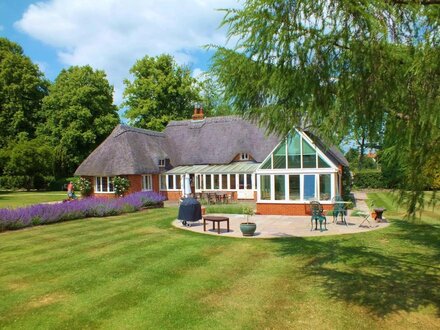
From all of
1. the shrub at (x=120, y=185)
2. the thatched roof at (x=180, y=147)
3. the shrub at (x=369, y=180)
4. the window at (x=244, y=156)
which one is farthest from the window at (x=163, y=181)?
the shrub at (x=369, y=180)

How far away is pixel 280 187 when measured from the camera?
2062cm

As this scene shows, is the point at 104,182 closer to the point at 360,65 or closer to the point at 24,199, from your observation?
the point at 24,199

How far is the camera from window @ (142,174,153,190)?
31.5 metres

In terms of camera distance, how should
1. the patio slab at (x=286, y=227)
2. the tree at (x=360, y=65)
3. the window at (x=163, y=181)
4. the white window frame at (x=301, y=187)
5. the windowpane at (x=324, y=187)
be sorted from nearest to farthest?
the tree at (x=360, y=65) → the patio slab at (x=286, y=227) → the white window frame at (x=301, y=187) → the windowpane at (x=324, y=187) → the window at (x=163, y=181)

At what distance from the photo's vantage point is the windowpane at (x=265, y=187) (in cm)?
2088

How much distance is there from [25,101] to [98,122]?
38.8 ft

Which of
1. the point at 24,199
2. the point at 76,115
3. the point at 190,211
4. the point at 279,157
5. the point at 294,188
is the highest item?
the point at 76,115

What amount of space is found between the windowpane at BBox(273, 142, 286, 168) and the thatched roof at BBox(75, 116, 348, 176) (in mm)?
9637

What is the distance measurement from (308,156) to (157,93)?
29850 mm

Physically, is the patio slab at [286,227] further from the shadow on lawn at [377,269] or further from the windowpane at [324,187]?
the windowpane at [324,187]

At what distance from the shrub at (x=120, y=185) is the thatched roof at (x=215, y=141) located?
6119 millimetres

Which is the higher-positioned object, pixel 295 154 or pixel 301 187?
pixel 295 154

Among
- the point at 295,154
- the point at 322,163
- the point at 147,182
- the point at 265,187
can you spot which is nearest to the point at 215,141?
the point at 147,182

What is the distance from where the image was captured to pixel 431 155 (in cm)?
516
